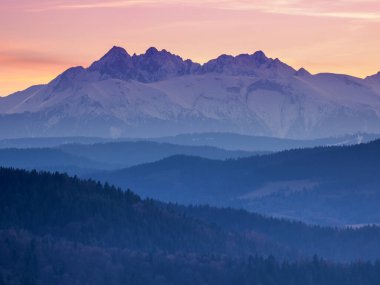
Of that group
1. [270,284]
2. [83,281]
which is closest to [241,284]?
[270,284]

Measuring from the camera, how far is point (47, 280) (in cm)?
19450

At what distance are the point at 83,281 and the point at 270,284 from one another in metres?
19.6

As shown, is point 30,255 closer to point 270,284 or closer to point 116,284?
point 116,284

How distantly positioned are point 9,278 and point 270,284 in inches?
1153

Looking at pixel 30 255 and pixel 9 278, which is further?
pixel 30 255

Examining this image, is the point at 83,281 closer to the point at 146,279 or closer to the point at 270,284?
the point at 146,279

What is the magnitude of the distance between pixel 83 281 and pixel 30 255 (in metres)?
6.27

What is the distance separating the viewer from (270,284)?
7864 inches

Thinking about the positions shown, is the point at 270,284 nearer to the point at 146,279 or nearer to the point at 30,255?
the point at 146,279

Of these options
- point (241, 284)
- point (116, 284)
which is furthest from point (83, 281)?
point (241, 284)

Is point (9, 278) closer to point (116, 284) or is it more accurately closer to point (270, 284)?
point (116, 284)

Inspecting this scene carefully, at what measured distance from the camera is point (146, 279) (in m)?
200

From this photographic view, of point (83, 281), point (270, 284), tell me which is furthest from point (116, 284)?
point (270, 284)

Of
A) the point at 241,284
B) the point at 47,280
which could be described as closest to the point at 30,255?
the point at 47,280
